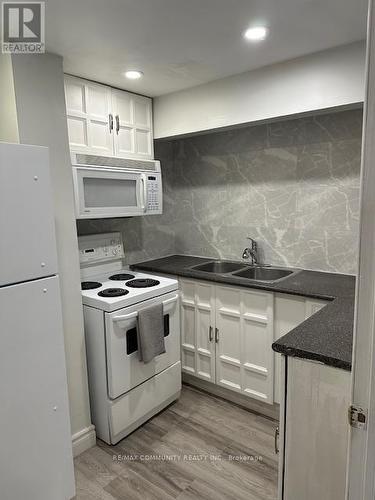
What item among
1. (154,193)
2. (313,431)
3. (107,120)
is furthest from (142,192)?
(313,431)

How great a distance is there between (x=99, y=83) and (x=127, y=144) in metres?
0.45

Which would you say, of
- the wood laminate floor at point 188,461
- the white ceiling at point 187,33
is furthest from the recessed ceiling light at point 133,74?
the wood laminate floor at point 188,461

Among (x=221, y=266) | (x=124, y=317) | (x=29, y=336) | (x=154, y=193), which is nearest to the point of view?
(x=29, y=336)

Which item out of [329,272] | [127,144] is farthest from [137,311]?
[329,272]

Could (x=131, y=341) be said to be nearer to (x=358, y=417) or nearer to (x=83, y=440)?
(x=83, y=440)

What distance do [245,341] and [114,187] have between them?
55.3 inches

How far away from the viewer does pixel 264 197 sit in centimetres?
278

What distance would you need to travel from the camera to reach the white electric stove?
203 centimetres

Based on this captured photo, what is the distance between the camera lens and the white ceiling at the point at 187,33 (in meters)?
1.45

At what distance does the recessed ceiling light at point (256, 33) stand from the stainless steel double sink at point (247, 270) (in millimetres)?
1512

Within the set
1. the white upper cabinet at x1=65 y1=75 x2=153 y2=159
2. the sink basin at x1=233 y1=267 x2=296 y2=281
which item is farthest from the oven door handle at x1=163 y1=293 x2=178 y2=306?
the white upper cabinet at x1=65 y1=75 x2=153 y2=159

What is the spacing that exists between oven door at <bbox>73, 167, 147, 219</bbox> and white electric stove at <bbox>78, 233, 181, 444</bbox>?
0.40 meters

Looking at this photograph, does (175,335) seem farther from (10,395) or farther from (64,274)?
(10,395)

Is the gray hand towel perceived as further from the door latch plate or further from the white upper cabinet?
the door latch plate
